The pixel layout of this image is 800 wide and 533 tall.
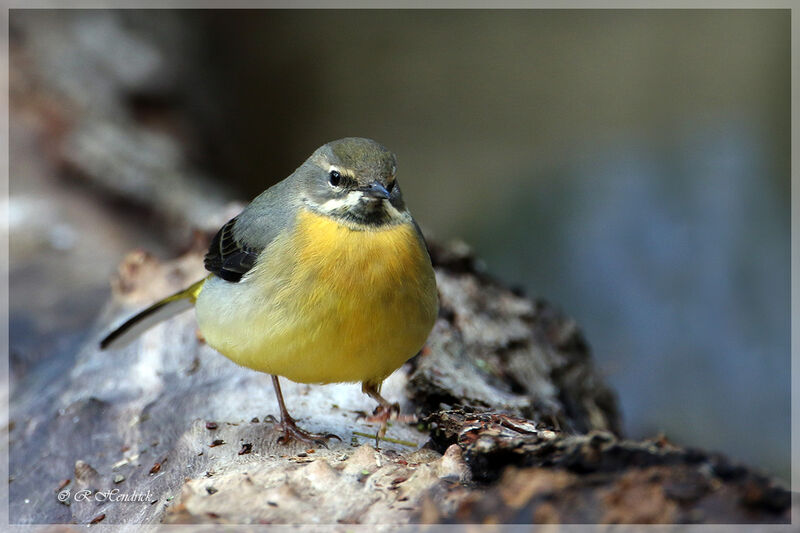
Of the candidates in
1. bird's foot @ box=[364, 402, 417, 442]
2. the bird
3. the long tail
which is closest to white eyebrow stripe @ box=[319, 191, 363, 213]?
the bird

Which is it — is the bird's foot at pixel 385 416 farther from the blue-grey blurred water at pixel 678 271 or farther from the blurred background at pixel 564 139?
the blue-grey blurred water at pixel 678 271

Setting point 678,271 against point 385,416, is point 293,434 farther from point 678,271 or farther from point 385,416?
point 678,271

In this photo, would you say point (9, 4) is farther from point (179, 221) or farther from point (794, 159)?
point (794, 159)

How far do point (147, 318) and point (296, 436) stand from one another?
5.99 feet

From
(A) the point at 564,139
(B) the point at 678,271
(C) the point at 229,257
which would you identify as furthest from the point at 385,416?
(A) the point at 564,139

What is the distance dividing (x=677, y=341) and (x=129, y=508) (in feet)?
27.7

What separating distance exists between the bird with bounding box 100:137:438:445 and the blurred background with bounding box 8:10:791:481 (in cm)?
406

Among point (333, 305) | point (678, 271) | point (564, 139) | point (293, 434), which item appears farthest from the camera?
point (564, 139)

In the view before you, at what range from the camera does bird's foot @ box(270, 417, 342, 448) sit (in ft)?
14.4

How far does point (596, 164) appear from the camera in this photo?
1120 centimetres

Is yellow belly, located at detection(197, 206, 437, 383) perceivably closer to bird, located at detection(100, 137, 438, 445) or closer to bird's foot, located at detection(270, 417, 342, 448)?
bird, located at detection(100, 137, 438, 445)

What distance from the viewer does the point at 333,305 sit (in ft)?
13.4

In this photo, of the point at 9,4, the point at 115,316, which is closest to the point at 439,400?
the point at 115,316

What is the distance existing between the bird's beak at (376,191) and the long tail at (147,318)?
1819 millimetres
